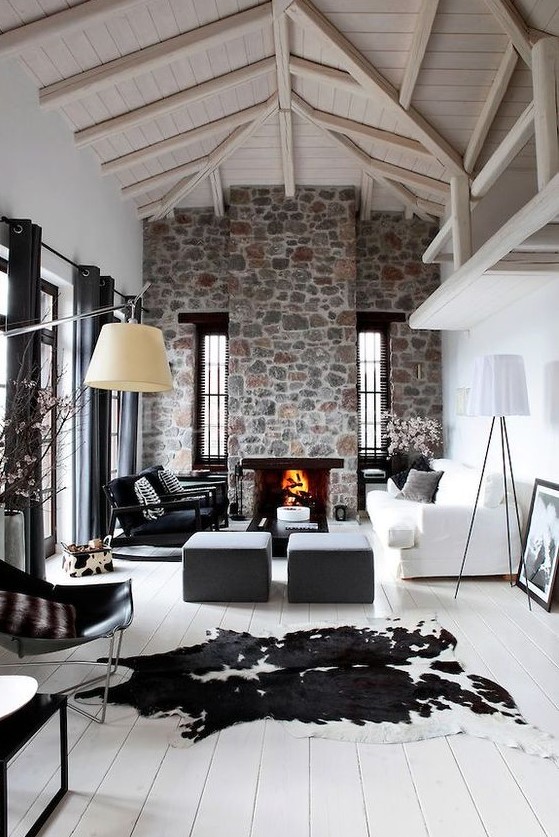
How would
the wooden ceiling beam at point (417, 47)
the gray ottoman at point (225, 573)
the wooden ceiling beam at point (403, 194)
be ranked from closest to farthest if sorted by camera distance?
the wooden ceiling beam at point (417, 47)
the gray ottoman at point (225, 573)
the wooden ceiling beam at point (403, 194)

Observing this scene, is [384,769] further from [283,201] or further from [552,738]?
[283,201]

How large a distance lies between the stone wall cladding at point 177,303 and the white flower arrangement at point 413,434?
2830mm

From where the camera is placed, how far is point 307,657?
3607mm

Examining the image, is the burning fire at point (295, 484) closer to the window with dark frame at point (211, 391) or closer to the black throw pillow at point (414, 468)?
the window with dark frame at point (211, 391)

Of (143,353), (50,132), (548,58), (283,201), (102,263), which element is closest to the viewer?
(143,353)

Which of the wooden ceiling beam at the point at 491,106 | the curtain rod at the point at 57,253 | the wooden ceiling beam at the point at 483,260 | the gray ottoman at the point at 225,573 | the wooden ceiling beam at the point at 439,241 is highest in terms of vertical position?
the wooden ceiling beam at the point at 491,106

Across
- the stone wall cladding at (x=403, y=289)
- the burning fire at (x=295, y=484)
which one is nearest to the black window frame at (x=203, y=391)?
the burning fire at (x=295, y=484)

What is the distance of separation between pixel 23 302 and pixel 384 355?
553 centimetres

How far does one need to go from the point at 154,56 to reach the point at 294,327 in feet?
13.1

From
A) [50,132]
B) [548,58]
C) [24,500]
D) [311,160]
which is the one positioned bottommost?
[24,500]

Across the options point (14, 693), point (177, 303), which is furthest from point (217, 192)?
point (14, 693)

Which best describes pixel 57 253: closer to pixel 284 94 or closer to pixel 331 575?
pixel 284 94

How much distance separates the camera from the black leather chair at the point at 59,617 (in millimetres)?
2879

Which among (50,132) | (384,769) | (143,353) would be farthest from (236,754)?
(50,132)
